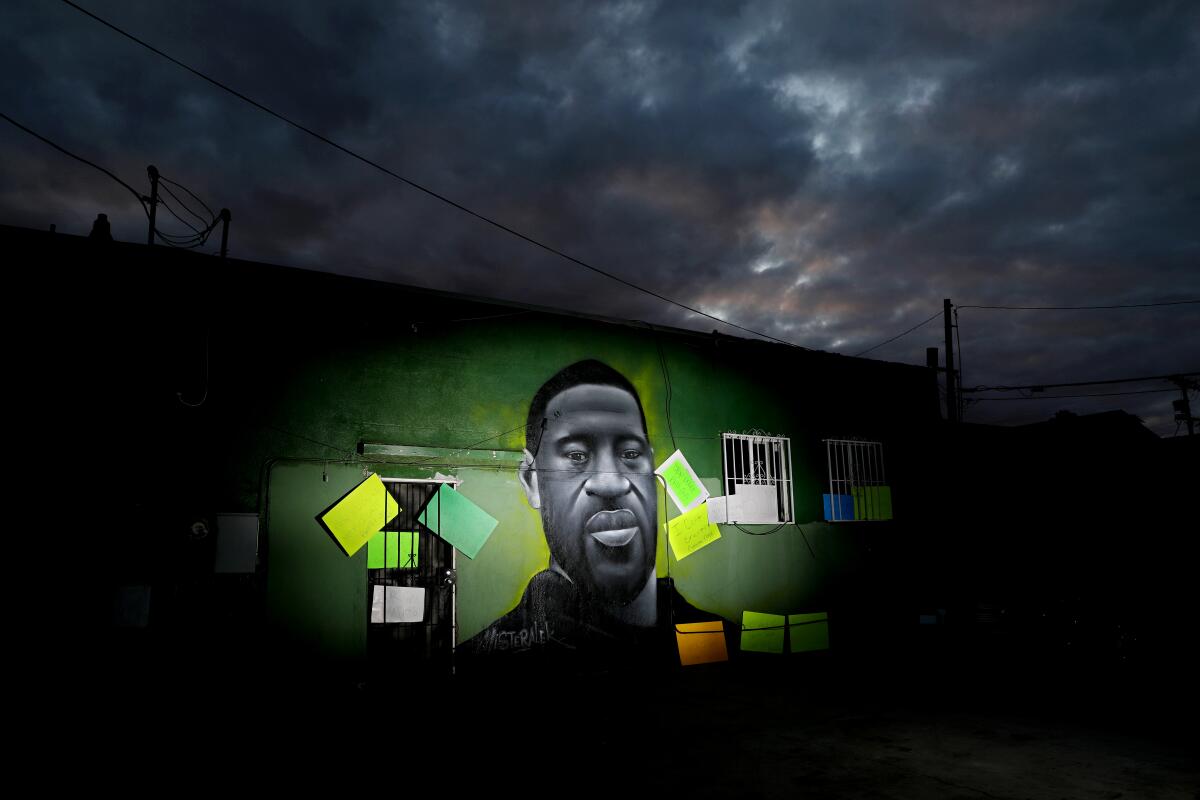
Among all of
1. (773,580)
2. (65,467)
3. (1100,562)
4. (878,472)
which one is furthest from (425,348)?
(1100,562)

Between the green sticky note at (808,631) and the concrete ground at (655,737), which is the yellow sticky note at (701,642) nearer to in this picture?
the concrete ground at (655,737)

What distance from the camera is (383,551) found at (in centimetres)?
780

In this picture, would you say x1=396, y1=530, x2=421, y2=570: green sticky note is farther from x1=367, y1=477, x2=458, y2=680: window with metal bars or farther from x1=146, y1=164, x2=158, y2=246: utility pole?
x1=146, y1=164, x2=158, y2=246: utility pole

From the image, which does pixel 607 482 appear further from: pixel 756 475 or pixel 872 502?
pixel 872 502

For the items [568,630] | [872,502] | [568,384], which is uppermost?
[568,384]

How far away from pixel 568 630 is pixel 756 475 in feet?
12.3

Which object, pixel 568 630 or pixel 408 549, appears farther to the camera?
pixel 568 630

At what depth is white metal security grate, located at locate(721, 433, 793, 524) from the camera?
10.3 metres

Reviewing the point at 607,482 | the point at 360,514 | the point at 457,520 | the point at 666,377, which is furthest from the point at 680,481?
the point at 360,514

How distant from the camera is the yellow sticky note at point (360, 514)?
24.7 feet

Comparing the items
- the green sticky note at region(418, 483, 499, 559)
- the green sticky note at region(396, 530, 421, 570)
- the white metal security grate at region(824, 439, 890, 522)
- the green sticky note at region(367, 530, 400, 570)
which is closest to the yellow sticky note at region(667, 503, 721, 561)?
the white metal security grate at region(824, 439, 890, 522)

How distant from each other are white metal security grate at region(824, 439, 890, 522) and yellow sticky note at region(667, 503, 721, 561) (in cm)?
226

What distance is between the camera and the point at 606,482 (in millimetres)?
9297

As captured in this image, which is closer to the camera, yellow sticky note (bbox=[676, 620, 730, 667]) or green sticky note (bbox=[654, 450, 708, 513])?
yellow sticky note (bbox=[676, 620, 730, 667])
